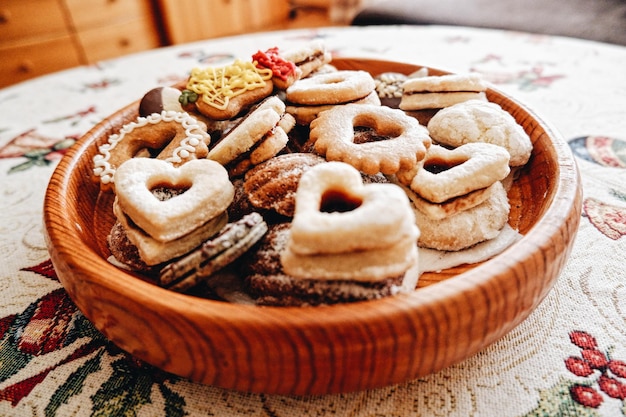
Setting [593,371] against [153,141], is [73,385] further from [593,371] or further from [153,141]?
[593,371]

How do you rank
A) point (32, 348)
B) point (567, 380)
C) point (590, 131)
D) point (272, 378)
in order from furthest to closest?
point (590, 131)
point (32, 348)
point (567, 380)
point (272, 378)

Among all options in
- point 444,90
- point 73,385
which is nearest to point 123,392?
point 73,385

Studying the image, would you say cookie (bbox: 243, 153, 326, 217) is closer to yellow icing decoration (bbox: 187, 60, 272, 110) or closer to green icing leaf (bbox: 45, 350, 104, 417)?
yellow icing decoration (bbox: 187, 60, 272, 110)

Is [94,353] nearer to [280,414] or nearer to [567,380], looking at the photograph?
[280,414]

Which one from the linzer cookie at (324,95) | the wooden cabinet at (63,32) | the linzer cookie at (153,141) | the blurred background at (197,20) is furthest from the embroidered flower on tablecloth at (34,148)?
the wooden cabinet at (63,32)

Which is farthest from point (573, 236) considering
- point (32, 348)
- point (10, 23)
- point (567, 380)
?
point (10, 23)

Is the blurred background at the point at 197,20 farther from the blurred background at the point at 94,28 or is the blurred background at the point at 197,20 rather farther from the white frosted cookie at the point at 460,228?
the white frosted cookie at the point at 460,228
